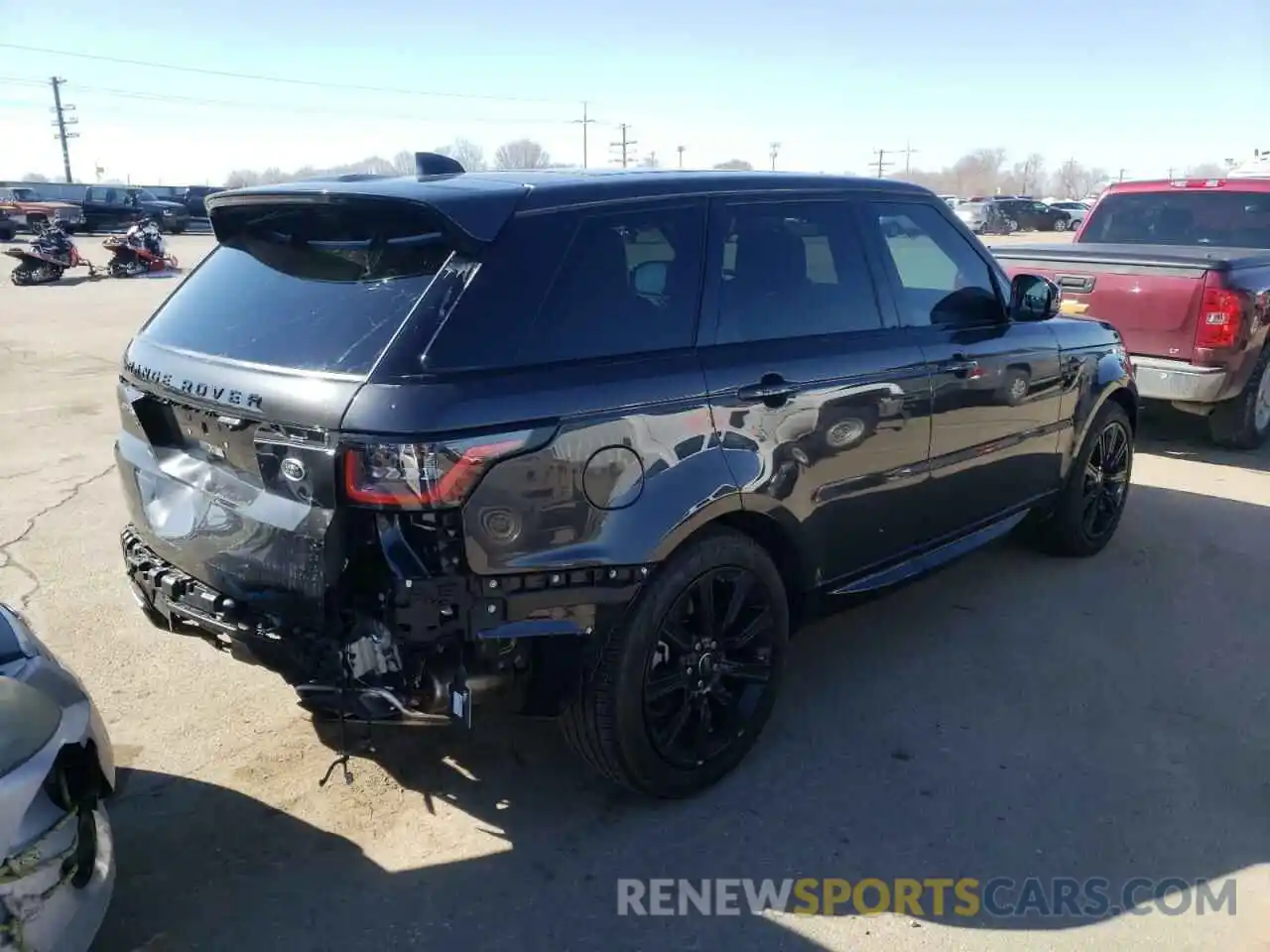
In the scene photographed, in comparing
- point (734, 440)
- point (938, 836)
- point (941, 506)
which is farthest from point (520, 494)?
point (941, 506)

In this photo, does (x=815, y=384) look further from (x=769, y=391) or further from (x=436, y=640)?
(x=436, y=640)

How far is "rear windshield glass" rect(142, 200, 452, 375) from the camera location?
2727 millimetres

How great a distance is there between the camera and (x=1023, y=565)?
5.36 metres

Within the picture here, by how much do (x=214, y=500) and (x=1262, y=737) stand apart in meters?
3.69

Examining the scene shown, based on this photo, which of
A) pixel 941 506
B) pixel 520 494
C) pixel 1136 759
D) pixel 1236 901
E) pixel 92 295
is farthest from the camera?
pixel 92 295

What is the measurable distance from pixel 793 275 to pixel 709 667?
141 cm

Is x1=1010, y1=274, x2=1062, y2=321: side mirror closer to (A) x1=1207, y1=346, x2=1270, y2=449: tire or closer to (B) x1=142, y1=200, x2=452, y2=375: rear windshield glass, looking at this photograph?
(B) x1=142, y1=200, x2=452, y2=375: rear windshield glass

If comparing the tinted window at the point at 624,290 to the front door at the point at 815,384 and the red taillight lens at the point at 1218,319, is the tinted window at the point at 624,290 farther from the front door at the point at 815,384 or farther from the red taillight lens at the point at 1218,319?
the red taillight lens at the point at 1218,319

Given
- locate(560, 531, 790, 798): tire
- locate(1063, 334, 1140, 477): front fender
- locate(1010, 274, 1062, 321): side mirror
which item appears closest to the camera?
locate(560, 531, 790, 798): tire

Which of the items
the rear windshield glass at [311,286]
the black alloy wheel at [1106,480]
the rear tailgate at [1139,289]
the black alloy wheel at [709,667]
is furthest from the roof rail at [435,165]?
the rear tailgate at [1139,289]

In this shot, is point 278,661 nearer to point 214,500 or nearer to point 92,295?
point 214,500

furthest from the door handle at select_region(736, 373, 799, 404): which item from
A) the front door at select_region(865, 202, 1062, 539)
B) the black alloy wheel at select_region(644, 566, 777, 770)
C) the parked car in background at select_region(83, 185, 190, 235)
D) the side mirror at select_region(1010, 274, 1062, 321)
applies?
the parked car in background at select_region(83, 185, 190, 235)

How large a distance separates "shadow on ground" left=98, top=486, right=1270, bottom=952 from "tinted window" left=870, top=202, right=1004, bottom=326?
4.72ft

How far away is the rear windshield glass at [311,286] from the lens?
2.73 m
